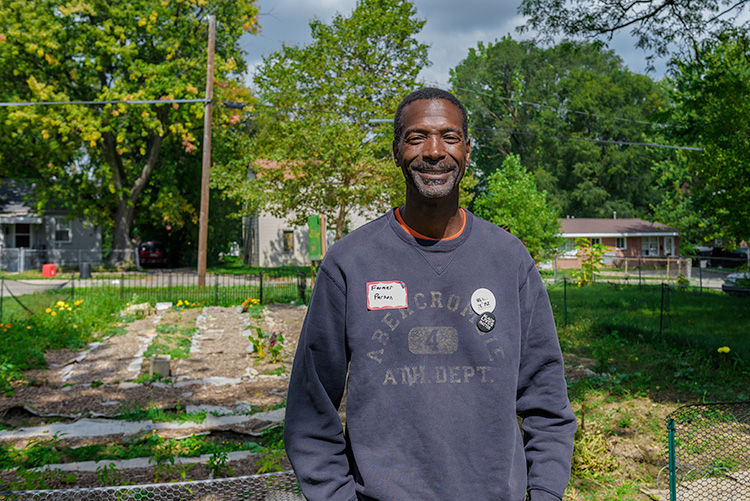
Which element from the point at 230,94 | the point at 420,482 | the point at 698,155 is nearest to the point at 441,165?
the point at 420,482

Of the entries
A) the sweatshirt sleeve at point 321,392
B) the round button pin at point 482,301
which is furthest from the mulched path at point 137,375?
the round button pin at point 482,301

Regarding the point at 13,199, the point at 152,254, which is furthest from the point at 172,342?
the point at 13,199

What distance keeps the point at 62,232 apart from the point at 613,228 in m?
38.7

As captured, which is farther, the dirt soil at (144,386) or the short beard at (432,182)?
the dirt soil at (144,386)

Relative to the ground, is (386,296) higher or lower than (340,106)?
lower

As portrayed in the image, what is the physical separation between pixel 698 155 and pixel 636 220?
41.0 meters

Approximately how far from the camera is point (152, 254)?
36.7 m

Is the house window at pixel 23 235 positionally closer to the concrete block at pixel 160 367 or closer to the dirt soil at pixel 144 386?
the dirt soil at pixel 144 386

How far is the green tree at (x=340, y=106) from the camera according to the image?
22125mm

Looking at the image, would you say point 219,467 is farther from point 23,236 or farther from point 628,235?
point 628,235

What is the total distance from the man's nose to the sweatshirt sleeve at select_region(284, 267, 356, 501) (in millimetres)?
487

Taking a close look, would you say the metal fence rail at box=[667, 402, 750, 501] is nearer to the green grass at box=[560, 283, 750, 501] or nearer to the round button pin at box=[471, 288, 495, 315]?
the green grass at box=[560, 283, 750, 501]

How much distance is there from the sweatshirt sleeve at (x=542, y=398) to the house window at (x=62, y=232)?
125 ft

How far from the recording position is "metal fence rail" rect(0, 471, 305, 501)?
11.9 feet
